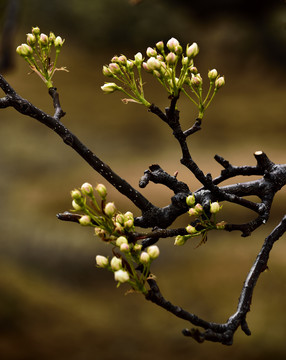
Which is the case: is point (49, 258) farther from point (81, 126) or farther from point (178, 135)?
point (178, 135)

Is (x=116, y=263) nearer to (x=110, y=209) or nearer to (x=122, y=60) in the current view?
(x=110, y=209)

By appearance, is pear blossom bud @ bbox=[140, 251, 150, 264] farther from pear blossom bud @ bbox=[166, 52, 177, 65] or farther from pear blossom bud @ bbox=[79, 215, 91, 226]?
pear blossom bud @ bbox=[166, 52, 177, 65]

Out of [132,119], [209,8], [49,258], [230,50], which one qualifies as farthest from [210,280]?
[209,8]

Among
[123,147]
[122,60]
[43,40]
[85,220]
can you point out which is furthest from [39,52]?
[123,147]

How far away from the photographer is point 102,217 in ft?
1.44

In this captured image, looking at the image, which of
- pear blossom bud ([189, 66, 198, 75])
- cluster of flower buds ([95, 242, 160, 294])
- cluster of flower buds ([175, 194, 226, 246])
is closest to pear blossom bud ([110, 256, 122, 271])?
cluster of flower buds ([95, 242, 160, 294])

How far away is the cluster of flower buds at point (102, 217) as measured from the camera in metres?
0.44

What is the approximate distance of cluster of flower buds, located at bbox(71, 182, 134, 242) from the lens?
17.2 inches

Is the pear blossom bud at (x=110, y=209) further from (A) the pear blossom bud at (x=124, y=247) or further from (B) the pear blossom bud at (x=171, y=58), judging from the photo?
(B) the pear blossom bud at (x=171, y=58)

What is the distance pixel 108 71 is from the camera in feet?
1.62

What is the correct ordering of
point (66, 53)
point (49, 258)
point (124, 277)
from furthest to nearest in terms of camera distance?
1. point (66, 53)
2. point (49, 258)
3. point (124, 277)

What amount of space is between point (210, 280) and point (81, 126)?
1063mm

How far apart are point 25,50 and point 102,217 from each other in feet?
0.69

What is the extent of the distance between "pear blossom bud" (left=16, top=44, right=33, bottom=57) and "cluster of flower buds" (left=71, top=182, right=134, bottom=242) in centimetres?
17
